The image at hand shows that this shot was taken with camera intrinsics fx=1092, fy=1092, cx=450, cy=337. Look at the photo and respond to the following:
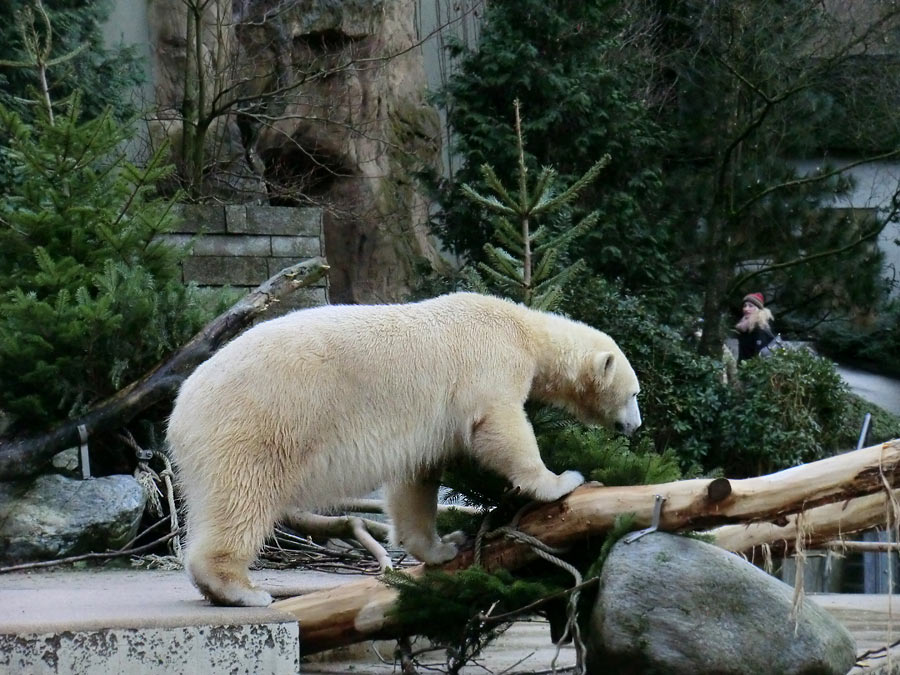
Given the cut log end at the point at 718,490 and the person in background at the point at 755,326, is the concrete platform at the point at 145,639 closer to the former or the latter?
the cut log end at the point at 718,490

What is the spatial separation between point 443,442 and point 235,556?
36.3 inches

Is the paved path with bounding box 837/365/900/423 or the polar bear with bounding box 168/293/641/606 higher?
the polar bear with bounding box 168/293/641/606

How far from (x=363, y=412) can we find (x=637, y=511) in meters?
1.07

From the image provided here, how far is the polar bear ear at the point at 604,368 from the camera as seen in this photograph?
4.50 metres

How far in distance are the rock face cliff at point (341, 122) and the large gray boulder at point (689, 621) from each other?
828 centimetres

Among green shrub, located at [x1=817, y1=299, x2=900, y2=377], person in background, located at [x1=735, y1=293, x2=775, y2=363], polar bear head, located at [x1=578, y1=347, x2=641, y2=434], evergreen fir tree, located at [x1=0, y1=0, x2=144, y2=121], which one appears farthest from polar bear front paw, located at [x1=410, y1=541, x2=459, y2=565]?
green shrub, located at [x1=817, y1=299, x2=900, y2=377]

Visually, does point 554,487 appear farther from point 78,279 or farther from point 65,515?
point 78,279

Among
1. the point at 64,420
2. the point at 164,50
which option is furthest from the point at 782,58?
the point at 64,420

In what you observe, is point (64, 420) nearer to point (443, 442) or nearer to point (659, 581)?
point (443, 442)

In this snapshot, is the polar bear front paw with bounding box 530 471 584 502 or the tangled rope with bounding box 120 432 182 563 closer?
the polar bear front paw with bounding box 530 471 584 502

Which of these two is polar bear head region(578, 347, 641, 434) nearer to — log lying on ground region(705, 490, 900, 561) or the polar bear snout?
the polar bear snout

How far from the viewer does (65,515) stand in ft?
20.4

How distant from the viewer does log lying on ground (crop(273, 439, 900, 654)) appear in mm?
3656

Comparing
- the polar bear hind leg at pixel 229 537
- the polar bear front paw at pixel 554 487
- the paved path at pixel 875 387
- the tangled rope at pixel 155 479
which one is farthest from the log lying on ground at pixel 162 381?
the paved path at pixel 875 387
